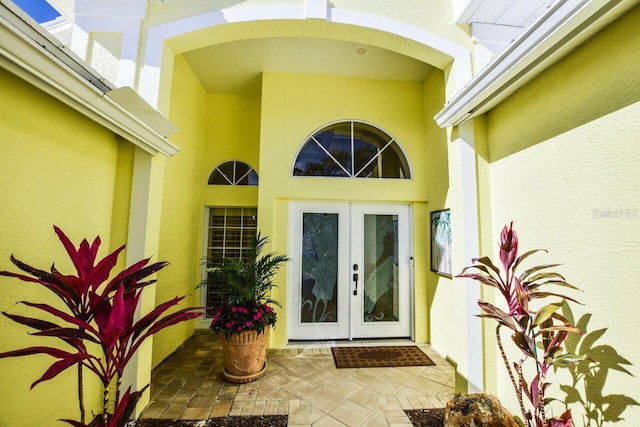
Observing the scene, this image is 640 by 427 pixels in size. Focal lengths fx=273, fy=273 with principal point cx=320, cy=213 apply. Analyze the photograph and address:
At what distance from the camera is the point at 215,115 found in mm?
5113

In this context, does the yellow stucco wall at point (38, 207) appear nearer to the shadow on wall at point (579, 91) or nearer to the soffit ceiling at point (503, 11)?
the shadow on wall at point (579, 91)

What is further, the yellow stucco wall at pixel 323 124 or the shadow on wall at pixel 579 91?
the yellow stucco wall at pixel 323 124

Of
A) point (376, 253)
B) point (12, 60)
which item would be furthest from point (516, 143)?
point (12, 60)

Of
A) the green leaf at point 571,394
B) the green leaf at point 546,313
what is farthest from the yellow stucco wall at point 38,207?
the green leaf at point 571,394

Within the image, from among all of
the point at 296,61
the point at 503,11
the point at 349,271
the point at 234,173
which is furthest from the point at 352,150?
the point at 503,11

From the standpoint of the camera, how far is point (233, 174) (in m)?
5.09

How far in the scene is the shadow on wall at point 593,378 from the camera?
1637mm

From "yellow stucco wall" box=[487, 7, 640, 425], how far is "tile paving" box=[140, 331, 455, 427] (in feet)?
5.74

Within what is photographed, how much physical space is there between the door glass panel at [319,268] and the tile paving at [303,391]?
651 millimetres

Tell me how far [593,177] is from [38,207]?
3.74 meters

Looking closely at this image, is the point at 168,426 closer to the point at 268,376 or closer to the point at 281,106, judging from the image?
the point at 268,376

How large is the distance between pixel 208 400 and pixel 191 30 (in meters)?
3.83

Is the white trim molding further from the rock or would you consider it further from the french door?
the rock

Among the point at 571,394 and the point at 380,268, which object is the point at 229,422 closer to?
the point at 571,394
